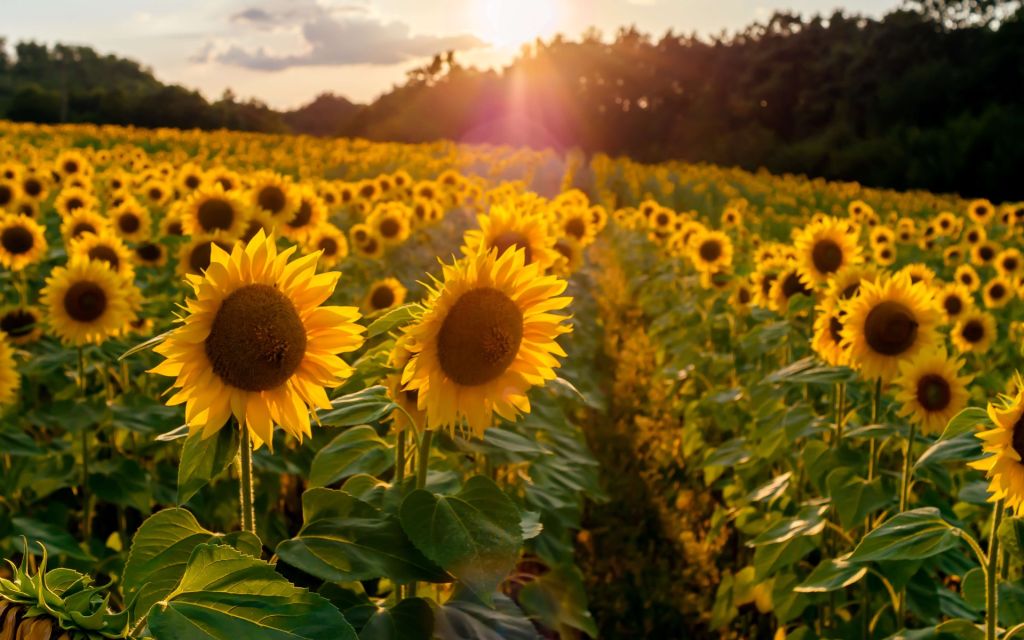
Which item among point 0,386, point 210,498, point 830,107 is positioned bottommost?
point 210,498

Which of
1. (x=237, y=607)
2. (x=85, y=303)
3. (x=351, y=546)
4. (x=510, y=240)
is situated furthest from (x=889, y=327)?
(x=85, y=303)

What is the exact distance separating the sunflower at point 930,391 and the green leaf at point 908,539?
3.89 ft

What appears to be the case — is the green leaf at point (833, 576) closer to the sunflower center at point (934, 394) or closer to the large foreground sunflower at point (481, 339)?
the sunflower center at point (934, 394)

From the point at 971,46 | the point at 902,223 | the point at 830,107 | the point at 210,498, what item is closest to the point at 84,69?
the point at 830,107

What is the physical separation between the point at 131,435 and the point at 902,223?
35.6ft

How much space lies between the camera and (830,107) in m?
50.6

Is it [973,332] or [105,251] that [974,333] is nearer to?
[973,332]

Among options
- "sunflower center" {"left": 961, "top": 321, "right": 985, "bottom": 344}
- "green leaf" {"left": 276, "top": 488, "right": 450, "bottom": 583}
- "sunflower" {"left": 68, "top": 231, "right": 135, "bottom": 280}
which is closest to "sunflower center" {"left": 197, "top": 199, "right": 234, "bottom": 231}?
"sunflower" {"left": 68, "top": 231, "right": 135, "bottom": 280}

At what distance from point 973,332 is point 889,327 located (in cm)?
315

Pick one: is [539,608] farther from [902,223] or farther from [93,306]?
[902,223]

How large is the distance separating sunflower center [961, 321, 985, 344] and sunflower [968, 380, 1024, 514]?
4407mm

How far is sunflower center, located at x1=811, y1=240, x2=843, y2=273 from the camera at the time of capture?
16.5 ft

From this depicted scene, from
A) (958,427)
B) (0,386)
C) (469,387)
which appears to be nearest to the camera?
(469,387)

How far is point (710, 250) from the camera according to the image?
27.3 feet
